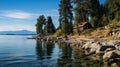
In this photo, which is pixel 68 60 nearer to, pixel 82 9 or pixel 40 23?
pixel 82 9

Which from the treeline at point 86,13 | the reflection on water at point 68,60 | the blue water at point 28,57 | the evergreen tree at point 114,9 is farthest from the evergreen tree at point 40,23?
the reflection on water at point 68,60

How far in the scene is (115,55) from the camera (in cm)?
3525

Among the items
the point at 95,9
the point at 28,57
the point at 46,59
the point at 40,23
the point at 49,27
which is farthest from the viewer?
the point at 40,23

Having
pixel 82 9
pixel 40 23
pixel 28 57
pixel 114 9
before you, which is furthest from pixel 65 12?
pixel 28 57

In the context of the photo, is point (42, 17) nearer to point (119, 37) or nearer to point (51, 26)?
point (51, 26)

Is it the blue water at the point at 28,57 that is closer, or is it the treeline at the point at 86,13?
the blue water at the point at 28,57

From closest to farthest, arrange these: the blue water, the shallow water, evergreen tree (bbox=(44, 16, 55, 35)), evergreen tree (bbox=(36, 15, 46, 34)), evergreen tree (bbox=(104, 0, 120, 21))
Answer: the shallow water, the blue water, evergreen tree (bbox=(104, 0, 120, 21)), evergreen tree (bbox=(44, 16, 55, 35)), evergreen tree (bbox=(36, 15, 46, 34))

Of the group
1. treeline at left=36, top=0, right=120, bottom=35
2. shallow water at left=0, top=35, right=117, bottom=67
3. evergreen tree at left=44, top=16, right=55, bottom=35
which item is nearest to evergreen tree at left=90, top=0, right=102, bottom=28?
treeline at left=36, top=0, right=120, bottom=35

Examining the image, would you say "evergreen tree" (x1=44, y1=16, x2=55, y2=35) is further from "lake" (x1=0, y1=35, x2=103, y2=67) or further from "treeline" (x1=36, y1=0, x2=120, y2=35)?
"lake" (x1=0, y1=35, x2=103, y2=67)

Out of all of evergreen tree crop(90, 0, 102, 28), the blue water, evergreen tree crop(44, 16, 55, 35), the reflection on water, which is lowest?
the reflection on water

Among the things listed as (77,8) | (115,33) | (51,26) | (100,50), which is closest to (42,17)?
(51,26)

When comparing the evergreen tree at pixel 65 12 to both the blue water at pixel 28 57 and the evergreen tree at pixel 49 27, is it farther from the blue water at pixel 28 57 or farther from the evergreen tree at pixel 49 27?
the blue water at pixel 28 57

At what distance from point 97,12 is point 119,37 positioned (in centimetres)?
4803

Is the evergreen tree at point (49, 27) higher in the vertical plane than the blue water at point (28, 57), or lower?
higher
